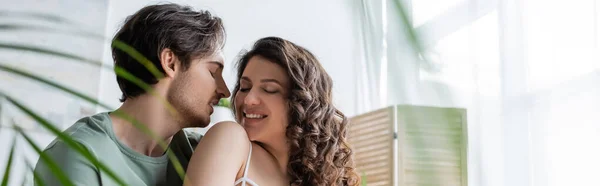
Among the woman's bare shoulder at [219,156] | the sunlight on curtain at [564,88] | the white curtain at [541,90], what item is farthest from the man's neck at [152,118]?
the sunlight on curtain at [564,88]

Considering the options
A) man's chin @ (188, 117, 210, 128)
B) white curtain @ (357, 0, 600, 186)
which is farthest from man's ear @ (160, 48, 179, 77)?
white curtain @ (357, 0, 600, 186)

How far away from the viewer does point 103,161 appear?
1.68m

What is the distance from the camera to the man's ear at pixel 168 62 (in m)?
1.99

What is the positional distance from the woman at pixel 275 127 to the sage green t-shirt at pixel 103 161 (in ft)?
0.37

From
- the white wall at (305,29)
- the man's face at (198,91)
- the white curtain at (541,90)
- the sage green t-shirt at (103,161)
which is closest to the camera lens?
the sage green t-shirt at (103,161)

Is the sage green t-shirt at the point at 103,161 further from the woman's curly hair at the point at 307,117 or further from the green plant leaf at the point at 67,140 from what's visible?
the green plant leaf at the point at 67,140

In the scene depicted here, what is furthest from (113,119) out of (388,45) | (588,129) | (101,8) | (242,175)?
(101,8)

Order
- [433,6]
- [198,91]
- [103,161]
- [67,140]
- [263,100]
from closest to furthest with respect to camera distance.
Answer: [67,140]
[433,6]
[103,161]
[263,100]
[198,91]

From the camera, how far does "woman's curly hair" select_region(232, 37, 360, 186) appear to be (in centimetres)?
191

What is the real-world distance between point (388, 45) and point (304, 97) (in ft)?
5.23

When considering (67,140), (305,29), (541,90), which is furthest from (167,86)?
(305,29)

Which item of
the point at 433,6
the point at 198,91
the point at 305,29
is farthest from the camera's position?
the point at 305,29

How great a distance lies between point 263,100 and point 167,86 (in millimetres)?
286

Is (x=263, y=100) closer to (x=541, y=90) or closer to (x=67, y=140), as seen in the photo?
(x=541, y=90)
